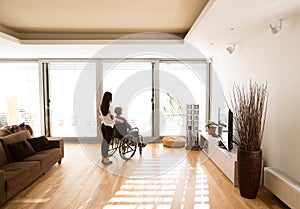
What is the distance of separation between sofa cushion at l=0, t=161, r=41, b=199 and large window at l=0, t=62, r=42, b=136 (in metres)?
3.37

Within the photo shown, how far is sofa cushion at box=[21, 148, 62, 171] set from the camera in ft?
12.7

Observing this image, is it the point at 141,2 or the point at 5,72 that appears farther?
the point at 5,72

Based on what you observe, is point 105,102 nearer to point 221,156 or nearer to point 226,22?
point 221,156

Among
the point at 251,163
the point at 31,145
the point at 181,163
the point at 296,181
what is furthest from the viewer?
the point at 181,163

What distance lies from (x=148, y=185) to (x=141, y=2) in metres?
2.58

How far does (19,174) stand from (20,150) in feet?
2.54

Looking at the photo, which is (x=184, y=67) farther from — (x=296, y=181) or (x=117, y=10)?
(x=296, y=181)

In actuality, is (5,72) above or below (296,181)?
above

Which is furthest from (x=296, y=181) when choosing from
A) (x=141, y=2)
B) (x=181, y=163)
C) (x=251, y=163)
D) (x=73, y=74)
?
(x=73, y=74)

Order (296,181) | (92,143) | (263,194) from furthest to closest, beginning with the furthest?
(92,143) < (263,194) < (296,181)

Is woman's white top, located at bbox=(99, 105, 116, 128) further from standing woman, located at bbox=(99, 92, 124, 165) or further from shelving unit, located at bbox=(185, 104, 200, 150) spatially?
shelving unit, located at bbox=(185, 104, 200, 150)

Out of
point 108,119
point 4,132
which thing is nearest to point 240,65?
point 108,119

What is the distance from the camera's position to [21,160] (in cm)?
381

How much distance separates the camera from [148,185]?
3.68 m
